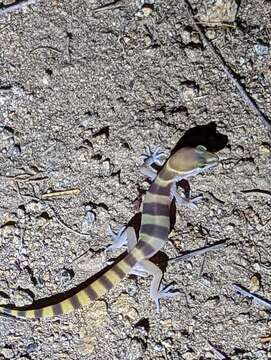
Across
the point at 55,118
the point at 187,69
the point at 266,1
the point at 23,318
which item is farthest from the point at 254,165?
the point at 23,318

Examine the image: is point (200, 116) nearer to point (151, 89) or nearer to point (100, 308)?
point (151, 89)

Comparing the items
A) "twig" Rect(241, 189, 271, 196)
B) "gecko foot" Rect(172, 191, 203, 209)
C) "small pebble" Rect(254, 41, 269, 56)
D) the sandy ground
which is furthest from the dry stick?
"gecko foot" Rect(172, 191, 203, 209)

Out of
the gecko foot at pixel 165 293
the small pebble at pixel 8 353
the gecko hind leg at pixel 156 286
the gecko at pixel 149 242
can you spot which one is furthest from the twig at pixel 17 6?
the small pebble at pixel 8 353

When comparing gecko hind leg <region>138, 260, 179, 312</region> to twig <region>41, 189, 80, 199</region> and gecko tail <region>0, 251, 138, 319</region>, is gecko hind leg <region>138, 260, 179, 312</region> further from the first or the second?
twig <region>41, 189, 80, 199</region>

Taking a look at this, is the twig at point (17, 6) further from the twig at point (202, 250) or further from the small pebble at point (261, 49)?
the twig at point (202, 250)

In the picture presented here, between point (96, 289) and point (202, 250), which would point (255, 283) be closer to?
point (202, 250)

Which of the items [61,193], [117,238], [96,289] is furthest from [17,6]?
[96,289]
